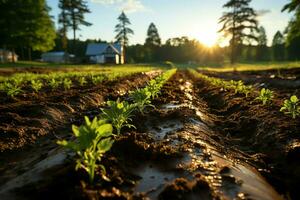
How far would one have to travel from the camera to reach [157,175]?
4051 mm

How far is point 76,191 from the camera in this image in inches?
123

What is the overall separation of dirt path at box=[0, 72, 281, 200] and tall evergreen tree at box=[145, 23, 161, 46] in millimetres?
71417

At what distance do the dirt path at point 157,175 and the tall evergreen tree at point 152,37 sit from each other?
71.4 metres

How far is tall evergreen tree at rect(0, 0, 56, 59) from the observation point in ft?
114

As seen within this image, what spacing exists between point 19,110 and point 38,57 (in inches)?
2413

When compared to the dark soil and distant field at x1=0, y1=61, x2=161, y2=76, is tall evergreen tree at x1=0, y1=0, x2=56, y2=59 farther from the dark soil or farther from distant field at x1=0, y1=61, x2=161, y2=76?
the dark soil

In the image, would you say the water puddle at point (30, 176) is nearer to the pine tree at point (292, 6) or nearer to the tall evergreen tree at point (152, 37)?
the pine tree at point (292, 6)

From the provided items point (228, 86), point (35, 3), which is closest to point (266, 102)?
point (228, 86)

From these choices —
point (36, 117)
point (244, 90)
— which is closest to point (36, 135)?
point (36, 117)

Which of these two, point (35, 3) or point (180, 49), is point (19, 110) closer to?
point (35, 3)

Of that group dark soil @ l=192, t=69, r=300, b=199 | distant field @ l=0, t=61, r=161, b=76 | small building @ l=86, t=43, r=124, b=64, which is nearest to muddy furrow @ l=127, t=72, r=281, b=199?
dark soil @ l=192, t=69, r=300, b=199

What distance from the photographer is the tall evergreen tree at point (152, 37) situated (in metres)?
75.9

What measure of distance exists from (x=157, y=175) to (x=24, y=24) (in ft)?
115

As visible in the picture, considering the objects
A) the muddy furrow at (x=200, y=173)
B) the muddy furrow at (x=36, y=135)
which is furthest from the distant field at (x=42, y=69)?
the muddy furrow at (x=200, y=173)
